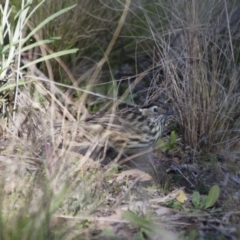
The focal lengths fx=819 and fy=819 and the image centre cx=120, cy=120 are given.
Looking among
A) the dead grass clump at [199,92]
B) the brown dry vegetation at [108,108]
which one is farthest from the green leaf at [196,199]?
the dead grass clump at [199,92]

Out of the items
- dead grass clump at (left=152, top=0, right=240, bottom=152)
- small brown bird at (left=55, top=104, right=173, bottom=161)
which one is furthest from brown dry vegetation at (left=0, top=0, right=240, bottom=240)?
small brown bird at (left=55, top=104, right=173, bottom=161)

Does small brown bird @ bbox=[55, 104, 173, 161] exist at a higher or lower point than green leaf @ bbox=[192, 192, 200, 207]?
higher

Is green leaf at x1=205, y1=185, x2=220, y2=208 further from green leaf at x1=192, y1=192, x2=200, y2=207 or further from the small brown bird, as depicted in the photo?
the small brown bird

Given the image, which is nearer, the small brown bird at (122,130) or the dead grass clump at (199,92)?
the small brown bird at (122,130)

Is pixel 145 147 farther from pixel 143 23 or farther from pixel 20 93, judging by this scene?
pixel 143 23

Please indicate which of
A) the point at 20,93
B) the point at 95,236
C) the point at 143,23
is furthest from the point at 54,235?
the point at 143,23

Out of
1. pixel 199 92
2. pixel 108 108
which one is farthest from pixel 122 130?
pixel 108 108

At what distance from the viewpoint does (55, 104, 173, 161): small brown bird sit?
6.05 m

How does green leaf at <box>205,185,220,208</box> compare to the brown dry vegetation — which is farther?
green leaf at <box>205,185,220,208</box>

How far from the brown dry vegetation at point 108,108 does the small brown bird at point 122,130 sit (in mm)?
155

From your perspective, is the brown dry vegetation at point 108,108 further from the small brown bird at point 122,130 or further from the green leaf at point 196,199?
the small brown bird at point 122,130

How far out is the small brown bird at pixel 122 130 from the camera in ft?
19.9

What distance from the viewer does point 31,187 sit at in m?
4.68

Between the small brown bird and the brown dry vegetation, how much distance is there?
0.51 feet
